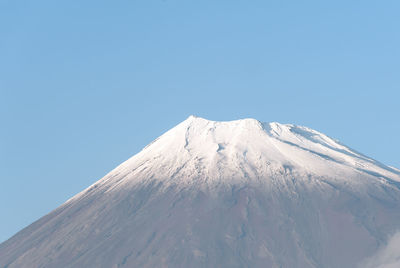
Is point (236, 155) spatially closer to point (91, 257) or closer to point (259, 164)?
point (259, 164)

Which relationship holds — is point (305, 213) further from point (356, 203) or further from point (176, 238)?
point (176, 238)

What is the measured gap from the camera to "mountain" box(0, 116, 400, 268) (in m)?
171

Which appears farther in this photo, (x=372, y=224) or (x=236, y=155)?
(x=236, y=155)

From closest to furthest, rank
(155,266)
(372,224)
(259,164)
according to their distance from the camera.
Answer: (155,266) → (372,224) → (259,164)

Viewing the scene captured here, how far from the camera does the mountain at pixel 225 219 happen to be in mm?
171000

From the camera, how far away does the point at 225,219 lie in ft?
591

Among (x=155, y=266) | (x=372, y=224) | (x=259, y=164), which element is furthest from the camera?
(x=259, y=164)

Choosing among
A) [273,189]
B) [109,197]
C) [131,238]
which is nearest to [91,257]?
[131,238]

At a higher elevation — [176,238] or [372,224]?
[176,238]

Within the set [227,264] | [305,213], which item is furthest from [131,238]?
[305,213]

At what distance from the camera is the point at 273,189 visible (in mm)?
189375

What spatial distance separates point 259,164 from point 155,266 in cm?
3921

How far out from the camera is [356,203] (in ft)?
612

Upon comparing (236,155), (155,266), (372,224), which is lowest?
(372,224)
